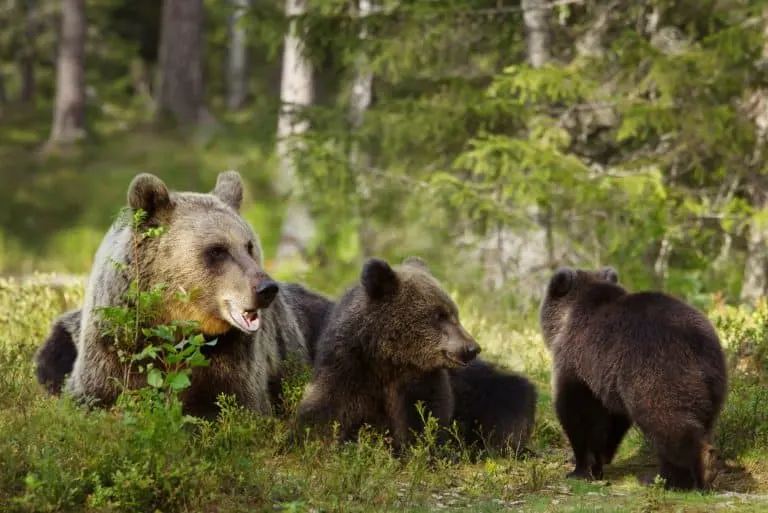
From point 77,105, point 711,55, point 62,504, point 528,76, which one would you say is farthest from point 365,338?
point 77,105

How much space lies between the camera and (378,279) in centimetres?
736

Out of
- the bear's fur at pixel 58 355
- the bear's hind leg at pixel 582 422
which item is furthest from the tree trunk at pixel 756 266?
the bear's fur at pixel 58 355

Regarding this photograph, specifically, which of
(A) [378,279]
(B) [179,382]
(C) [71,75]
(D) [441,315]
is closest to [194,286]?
(B) [179,382]

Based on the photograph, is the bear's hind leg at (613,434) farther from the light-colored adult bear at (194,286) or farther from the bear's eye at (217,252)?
the bear's eye at (217,252)

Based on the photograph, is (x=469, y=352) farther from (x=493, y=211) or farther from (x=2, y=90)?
(x=2, y=90)

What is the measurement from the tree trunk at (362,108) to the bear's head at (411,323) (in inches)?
312

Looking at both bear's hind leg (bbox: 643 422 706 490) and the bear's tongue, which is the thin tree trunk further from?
bear's hind leg (bbox: 643 422 706 490)

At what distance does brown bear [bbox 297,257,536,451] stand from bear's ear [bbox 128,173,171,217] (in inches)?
51.8

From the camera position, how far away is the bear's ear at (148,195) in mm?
6914

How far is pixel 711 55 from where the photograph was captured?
1335cm

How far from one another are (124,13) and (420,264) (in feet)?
112

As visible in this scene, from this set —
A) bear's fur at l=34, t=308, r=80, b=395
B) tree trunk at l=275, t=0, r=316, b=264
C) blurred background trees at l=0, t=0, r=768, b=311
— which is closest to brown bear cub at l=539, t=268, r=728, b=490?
bear's fur at l=34, t=308, r=80, b=395

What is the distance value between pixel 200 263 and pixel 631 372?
2.58 metres

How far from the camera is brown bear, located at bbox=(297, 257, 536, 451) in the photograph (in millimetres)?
7305
